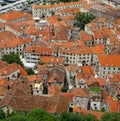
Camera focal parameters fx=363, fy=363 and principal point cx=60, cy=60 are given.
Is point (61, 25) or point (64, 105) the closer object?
point (64, 105)

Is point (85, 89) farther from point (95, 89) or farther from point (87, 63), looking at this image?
point (87, 63)

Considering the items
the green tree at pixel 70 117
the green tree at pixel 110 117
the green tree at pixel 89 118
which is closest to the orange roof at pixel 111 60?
the green tree at pixel 110 117

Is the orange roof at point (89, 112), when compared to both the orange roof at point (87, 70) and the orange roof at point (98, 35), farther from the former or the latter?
the orange roof at point (98, 35)

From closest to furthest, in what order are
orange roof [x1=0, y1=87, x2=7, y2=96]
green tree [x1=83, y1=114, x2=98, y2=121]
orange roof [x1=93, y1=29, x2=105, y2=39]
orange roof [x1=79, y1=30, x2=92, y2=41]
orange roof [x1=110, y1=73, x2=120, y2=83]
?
green tree [x1=83, y1=114, x2=98, y2=121] < orange roof [x1=0, y1=87, x2=7, y2=96] < orange roof [x1=110, y1=73, x2=120, y2=83] < orange roof [x1=79, y1=30, x2=92, y2=41] < orange roof [x1=93, y1=29, x2=105, y2=39]

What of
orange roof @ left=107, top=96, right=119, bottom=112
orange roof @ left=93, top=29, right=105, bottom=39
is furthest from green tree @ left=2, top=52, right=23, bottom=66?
orange roof @ left=107, top=96, right=119, bottom=112

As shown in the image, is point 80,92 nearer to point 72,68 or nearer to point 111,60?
point 72,68

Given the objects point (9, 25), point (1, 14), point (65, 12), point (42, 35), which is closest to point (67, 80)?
point (42, 35)

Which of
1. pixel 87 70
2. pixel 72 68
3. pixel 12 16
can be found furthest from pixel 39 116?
pixel 12 16

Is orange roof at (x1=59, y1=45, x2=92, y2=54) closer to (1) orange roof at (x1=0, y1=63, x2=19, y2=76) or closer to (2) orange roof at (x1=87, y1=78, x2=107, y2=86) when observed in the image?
(1) orange roof at (x1=0, y1=63, x2=19, y2=76)

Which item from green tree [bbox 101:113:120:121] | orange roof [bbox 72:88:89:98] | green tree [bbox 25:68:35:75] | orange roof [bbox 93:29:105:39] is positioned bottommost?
green tree [bbox 25:68:35:75]
